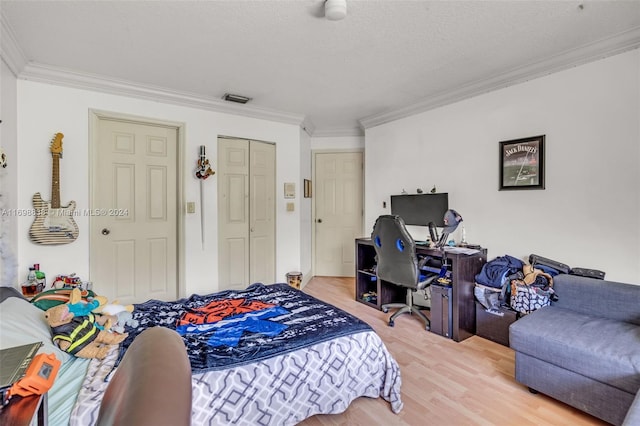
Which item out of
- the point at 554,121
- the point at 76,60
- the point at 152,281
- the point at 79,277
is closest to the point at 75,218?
the point at 79,277

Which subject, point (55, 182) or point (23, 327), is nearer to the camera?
point (23, 327)

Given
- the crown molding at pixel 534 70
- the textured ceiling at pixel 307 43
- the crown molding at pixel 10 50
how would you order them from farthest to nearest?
the crown molding at pixel 534 70 < the crown molding at pixel 10 50 < the textured ceiling at pixel 307 43

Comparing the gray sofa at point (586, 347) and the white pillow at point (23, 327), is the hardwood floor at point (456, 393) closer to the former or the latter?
the gray sofa at point (586, 347)

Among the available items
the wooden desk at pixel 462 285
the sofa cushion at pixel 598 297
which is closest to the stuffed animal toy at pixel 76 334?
the wooden desk at pixel 462 285

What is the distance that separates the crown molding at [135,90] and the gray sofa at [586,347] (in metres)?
3.52

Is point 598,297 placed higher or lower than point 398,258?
lower

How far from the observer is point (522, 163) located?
275 cm

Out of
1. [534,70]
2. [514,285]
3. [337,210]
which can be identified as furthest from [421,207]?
[337,210]

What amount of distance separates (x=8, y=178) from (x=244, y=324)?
2.35 metres

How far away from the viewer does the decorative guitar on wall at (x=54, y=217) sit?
8.58 ft

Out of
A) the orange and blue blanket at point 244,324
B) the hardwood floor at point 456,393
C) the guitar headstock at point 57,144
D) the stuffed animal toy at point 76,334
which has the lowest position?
the hardwood floor at point 456,393

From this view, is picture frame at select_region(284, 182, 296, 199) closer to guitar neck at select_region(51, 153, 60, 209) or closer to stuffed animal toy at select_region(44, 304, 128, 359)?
guitar neck at select_region(51, 153, 60, 209)

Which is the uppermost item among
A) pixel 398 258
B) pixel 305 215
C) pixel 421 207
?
pixel 421 207

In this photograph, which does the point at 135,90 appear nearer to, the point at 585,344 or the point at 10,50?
the point at 10,50
